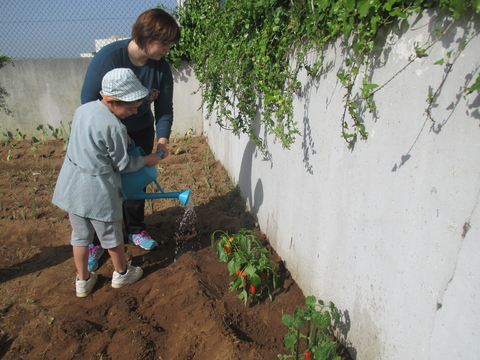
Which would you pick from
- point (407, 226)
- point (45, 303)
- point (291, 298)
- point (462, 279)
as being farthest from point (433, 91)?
point (45, 303)

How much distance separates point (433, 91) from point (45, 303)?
2.39m

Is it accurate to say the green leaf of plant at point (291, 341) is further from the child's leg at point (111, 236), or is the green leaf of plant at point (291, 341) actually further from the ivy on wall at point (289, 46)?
the child's leg at point (111, 236)

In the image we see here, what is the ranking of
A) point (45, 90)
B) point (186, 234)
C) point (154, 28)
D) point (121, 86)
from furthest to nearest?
point (45, 90), point (186, 234), point (154, 28), point (121, 86)

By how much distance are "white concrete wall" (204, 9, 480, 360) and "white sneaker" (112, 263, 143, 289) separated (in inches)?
45.2

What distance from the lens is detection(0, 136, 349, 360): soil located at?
6.61 ft

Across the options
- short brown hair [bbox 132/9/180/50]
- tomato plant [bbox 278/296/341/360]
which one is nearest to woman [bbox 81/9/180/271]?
short brown hair [bbox 132/9/180/50]

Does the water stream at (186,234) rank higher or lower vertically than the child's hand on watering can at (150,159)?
lower

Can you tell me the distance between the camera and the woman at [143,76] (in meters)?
2.25

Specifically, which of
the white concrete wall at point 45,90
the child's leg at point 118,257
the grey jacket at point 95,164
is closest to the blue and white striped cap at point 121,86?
the grey jacket at point 95,164

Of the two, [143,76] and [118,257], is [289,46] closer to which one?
[143,76]

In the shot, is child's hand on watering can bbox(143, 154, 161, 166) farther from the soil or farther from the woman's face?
the soil

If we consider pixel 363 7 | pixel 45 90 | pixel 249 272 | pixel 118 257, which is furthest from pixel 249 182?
pixel 45 90

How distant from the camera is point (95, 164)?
2117 millimetres

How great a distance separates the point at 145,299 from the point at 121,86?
132 cm
